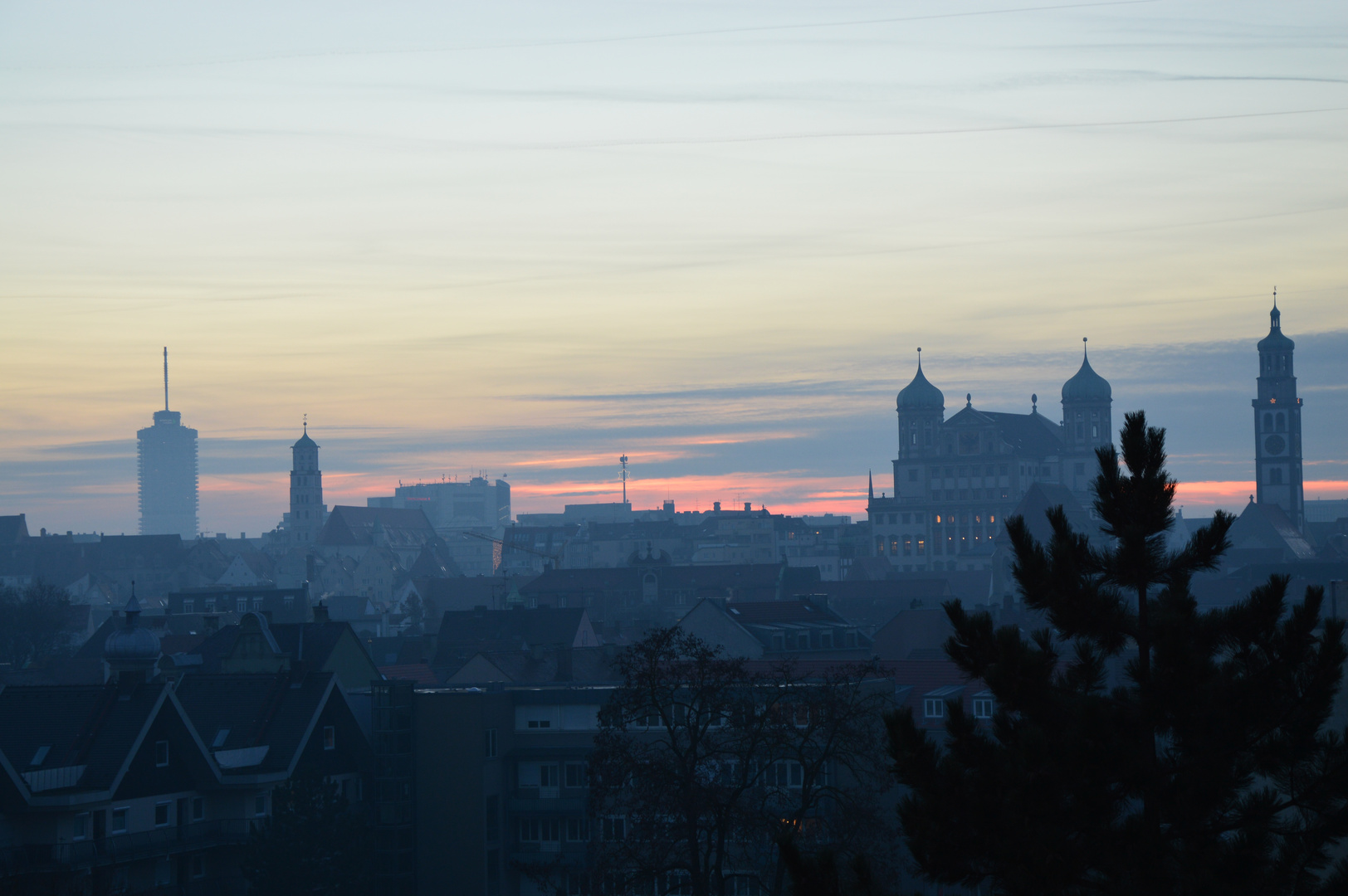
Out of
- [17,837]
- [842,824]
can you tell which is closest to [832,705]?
[842,824]

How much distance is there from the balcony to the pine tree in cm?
2906

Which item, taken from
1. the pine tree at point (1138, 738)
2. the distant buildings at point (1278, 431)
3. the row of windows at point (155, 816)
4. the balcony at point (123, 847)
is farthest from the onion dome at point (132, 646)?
the distant buildings at point (1278, 431)

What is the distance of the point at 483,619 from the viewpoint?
90.4 meters

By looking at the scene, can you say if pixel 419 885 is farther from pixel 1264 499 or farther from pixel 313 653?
pixel 1264 499

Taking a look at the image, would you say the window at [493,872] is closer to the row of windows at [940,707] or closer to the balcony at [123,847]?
the balcony at [123,847]

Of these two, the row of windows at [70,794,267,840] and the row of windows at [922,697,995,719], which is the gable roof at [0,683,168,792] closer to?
the row of windows at [70,794,267,840]

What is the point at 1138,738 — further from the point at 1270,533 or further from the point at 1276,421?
the point at 1276,421

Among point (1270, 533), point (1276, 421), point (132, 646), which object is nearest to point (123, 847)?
point (132, 646)

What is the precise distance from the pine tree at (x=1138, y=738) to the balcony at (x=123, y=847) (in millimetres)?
29055

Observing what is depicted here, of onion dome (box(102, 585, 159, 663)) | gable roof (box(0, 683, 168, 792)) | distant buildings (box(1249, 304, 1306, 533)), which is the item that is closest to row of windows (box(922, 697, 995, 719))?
gable roof (box(0, 683, 168, 792))

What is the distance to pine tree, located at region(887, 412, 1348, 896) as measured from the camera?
55.8 feet

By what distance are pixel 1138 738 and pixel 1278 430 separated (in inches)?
7022

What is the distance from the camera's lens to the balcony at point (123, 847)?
40.8 metres

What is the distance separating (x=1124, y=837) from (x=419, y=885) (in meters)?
34.8
